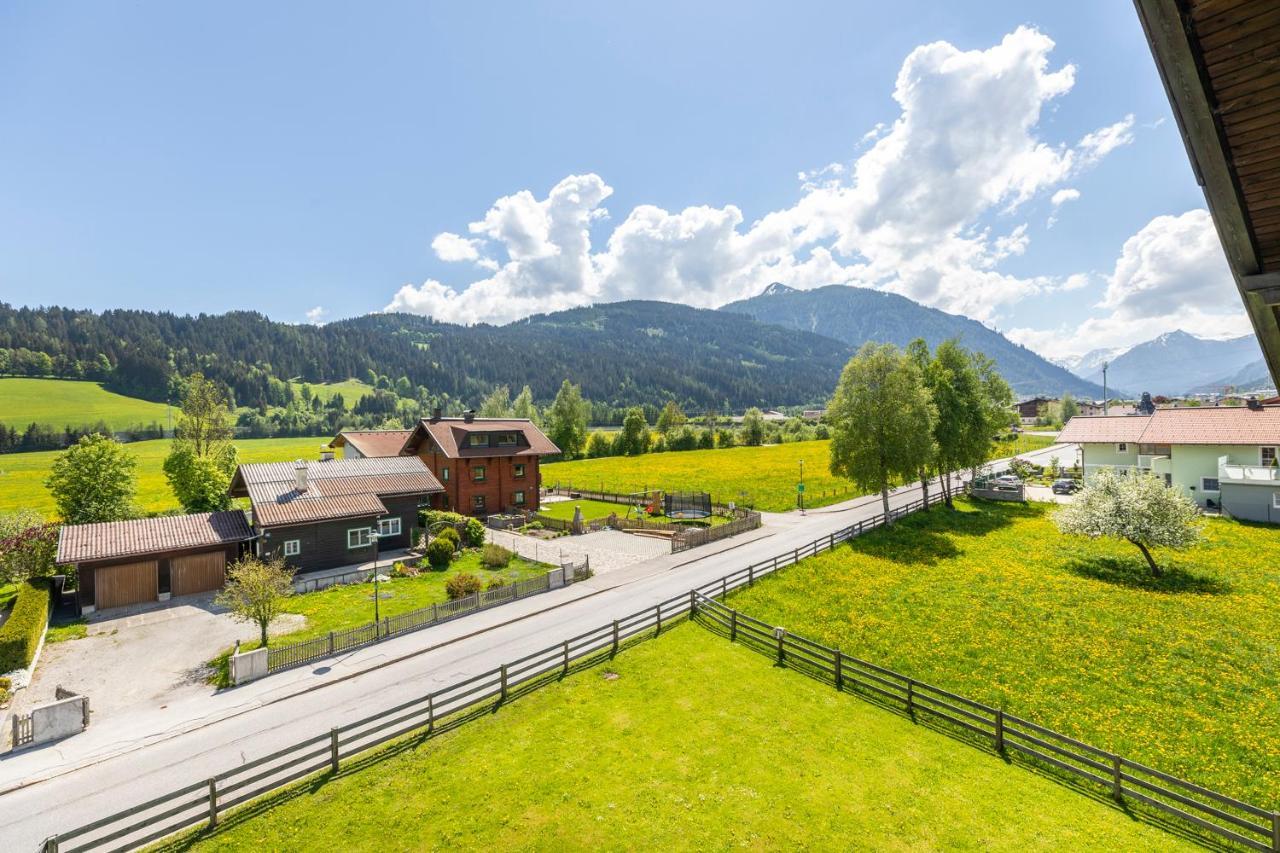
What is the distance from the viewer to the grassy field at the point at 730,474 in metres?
60.3

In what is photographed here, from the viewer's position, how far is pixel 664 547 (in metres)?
39.4

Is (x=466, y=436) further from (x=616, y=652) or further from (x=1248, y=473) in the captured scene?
(x=1248, y=473)

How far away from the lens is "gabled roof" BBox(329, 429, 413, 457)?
171 ft

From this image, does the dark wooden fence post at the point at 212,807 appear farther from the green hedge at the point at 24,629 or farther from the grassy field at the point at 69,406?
the grassy field at the point at 69,406

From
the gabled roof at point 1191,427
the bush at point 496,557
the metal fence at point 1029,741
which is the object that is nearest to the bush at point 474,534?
the bush at point 496,557

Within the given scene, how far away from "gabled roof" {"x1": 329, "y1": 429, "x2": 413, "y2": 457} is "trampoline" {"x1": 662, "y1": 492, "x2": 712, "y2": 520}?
1044 inches

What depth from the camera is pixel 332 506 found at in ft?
113

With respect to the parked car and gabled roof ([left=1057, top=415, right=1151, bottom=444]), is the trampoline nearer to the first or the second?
gabled roof ([left=1057, top=415, right=1151, bottom=444])

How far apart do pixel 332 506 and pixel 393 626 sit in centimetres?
1418

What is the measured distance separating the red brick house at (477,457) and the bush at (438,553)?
12074 mm

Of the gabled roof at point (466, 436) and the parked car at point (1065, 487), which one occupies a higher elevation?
the gabled roof at point (466, 436)

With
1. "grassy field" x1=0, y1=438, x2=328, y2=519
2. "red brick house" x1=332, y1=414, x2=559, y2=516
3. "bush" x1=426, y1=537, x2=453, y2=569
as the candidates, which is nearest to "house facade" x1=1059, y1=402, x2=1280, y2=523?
"red brick house" x1=332, y1=414, x2=559, y2=516

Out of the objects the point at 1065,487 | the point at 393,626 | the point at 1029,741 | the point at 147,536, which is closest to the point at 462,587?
the point at 393,626

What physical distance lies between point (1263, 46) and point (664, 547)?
3753 cm
